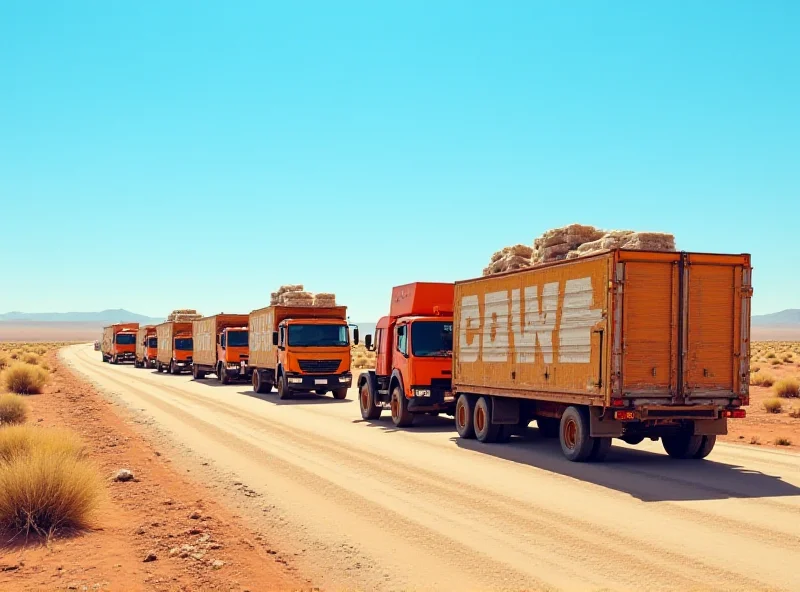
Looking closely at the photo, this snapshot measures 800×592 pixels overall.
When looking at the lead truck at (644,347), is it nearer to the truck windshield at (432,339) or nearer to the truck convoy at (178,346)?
the truck windshield at (432,339)

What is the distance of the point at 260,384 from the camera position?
34.3 metres

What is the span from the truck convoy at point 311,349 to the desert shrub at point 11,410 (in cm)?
1095

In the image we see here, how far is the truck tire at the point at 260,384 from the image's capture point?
34.2m

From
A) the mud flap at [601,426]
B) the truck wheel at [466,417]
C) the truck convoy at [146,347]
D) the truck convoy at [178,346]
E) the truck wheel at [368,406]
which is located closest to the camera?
the mud flap at [601,426]

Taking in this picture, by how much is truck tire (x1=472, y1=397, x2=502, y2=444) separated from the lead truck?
211 cm

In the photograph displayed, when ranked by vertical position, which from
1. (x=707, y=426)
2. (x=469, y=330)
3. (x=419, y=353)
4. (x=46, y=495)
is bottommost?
(x=46, y=495)

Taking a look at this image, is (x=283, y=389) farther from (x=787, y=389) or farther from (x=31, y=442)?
(x=31, y=442)

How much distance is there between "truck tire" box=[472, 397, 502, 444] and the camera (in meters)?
17.4

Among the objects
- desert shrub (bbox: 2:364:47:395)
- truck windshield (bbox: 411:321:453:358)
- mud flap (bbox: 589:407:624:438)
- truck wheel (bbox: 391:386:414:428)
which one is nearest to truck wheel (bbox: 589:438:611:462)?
mud flap (bbox: 589:407:624:438)

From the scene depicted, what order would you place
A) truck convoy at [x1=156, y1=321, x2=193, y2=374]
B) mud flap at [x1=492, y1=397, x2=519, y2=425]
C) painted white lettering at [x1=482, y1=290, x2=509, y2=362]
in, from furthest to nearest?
truck convoy at [x1=156, y1=321, x2=193, y2=374] < mud flap at [x1=492, y1=397, x2=519, y2=425] < painted white lettering at [x1=482, y1=290, x2=509, y2=362]

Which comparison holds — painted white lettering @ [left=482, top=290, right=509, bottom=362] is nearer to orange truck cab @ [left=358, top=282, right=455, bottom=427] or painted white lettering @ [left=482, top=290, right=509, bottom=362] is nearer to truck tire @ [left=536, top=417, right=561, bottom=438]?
truck tire @ [left=536, top=417, right=561, bottom=438]

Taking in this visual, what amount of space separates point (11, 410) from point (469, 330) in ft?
35.4

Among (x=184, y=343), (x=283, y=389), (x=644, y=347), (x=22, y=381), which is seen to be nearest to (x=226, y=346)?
(x=22, y=381)

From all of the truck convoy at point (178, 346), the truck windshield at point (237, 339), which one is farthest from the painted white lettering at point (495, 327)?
the truck convoy at point (178, 346)
